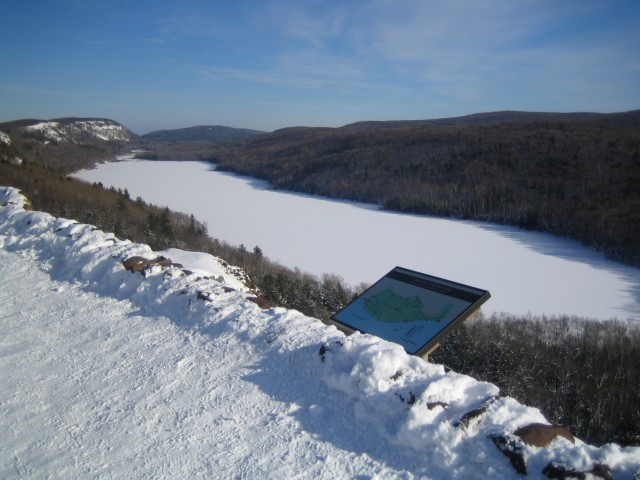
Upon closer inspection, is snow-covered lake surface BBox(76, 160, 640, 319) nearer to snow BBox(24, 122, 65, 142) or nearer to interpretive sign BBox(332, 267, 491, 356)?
interpretive sign BBox(332, 267, 491, 356)

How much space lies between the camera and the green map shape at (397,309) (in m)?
4.75

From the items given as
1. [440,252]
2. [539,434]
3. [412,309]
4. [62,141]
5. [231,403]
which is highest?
[62,141]

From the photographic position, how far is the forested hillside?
31.6m

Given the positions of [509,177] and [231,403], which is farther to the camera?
[509,177]

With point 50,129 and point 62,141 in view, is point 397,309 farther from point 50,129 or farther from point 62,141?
point 50,129

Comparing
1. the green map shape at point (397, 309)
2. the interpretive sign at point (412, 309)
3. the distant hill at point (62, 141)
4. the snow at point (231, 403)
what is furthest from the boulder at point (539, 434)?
the distant hill at point (62, 141)

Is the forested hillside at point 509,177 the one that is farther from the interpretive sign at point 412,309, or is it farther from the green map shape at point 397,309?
the green map shape at point 397,309

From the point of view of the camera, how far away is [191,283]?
20.8 ft

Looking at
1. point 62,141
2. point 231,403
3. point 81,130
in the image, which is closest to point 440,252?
point 231,403

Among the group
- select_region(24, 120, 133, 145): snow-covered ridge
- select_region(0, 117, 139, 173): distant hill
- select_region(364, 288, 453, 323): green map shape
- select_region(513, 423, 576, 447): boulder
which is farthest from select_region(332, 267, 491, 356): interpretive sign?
select_region(24, 120, 133, 145): snow-covered ridge

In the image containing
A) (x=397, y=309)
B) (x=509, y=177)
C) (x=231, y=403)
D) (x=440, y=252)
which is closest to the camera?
(x=231, y=403)

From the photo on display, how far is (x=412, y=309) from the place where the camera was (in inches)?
195

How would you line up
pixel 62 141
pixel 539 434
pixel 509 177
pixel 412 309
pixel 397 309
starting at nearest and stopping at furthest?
pixel 539 434
pixel 412 309
pixel 397 309
pixel 509 177
pixel 62 141

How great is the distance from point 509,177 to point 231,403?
46.0 meters
